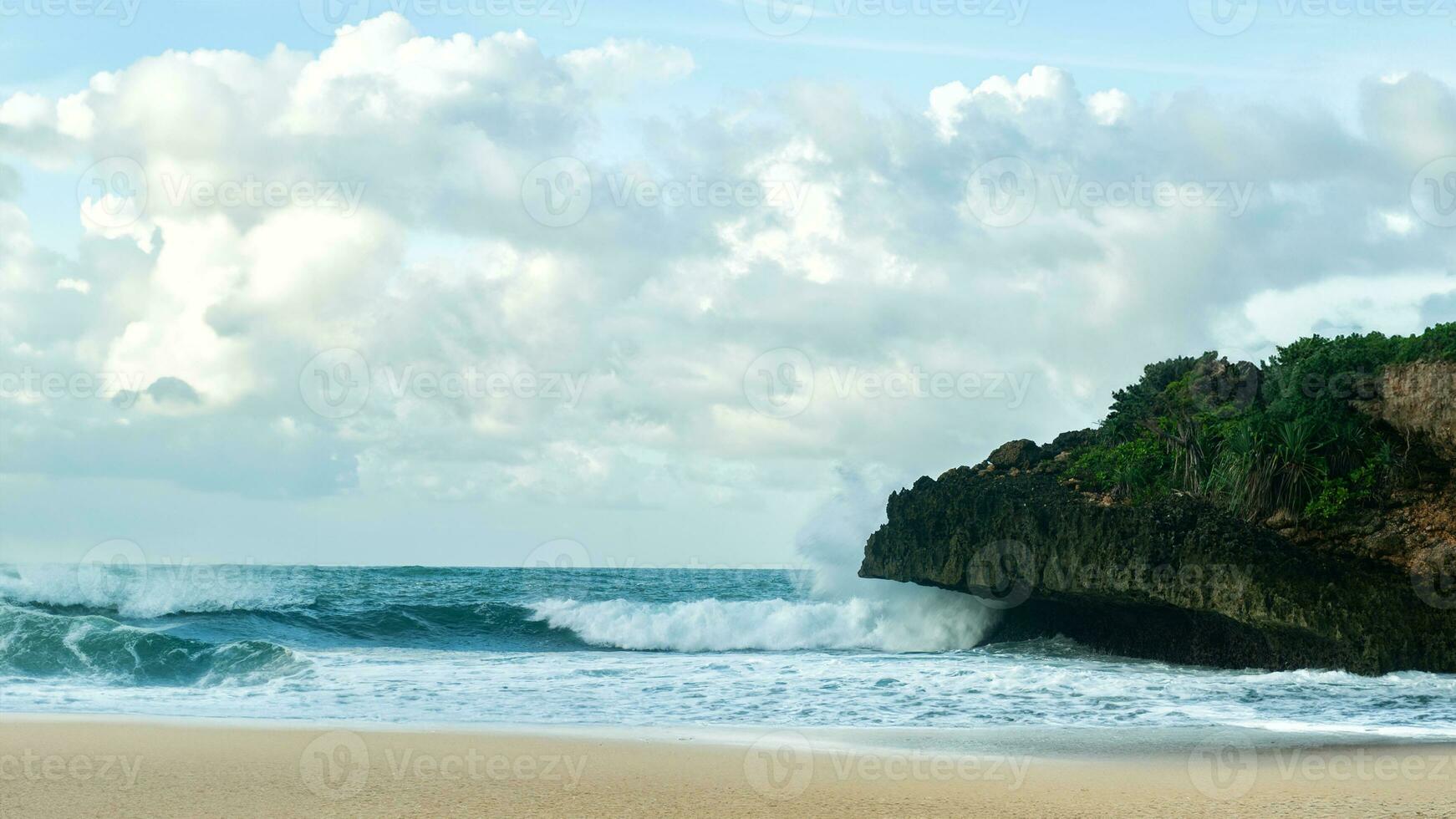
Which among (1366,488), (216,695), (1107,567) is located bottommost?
(216,695)

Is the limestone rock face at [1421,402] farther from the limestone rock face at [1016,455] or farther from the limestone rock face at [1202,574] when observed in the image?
the limestone rock face at [1016,455]

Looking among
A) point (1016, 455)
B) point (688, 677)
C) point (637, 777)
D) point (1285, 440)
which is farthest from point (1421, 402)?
point (637, 777)

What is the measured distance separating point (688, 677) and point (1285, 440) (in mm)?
10743

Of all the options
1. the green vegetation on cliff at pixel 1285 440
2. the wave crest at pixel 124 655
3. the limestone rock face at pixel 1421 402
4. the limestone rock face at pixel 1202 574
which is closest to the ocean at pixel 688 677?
the wave crest at pixel 124 655

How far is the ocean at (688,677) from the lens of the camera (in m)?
13.5

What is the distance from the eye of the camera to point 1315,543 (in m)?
17.7

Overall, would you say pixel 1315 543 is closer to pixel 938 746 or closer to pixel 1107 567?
pixel 1107 567

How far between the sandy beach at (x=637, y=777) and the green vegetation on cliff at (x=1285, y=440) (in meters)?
7.46

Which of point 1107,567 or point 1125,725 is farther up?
point 1107,567

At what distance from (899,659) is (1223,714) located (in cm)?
668

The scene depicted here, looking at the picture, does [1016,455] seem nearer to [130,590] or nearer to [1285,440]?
[1285,440]

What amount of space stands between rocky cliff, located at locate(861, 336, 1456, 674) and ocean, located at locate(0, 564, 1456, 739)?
29.4 inches

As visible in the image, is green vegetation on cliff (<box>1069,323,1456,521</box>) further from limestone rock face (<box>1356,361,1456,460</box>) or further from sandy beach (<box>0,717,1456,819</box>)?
sandy beach (<box>0,717,1456,819</box>)

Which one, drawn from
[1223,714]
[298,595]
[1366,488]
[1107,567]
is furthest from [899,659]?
[298,595]
